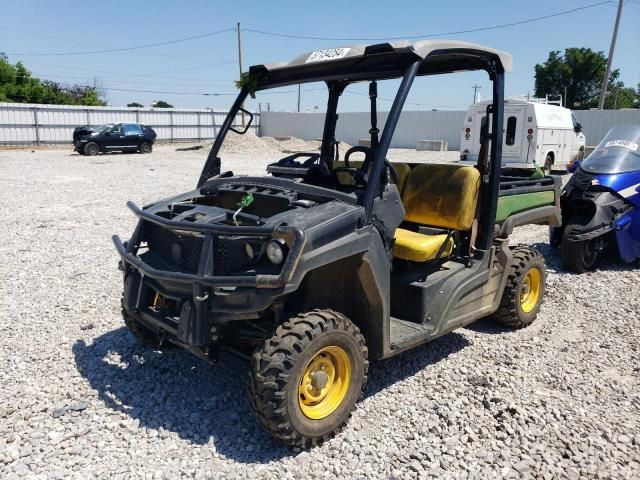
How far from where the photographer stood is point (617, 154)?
23.7 feet

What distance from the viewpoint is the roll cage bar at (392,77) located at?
11.6 feet

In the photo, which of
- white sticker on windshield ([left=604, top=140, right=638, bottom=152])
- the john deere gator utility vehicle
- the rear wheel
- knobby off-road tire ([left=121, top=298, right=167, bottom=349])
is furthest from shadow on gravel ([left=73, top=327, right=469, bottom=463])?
the rear wheel

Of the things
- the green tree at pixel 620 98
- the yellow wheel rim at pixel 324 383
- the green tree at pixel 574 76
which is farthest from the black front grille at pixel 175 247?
the green tree at pixel 620 98

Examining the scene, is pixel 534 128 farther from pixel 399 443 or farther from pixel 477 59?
pixel 399 443

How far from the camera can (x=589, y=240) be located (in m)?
6.74

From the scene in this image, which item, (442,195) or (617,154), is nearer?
(442,195)

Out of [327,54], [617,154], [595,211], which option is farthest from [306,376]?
[617,154]

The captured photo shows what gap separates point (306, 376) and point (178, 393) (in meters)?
1.11

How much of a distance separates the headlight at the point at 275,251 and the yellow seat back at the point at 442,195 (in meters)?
1.79

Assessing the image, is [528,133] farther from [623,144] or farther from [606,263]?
[606,263]

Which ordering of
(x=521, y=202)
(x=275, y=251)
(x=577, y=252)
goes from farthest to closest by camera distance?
1. (x=577, y=252)
2. (x=521, y=202)
3. (x=275, y=251)

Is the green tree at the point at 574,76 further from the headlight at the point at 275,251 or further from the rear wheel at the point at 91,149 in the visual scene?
the headlight at the point at 275,251

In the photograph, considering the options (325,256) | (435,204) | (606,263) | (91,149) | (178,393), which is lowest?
(91,149)

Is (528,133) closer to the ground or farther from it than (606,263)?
farther from it
